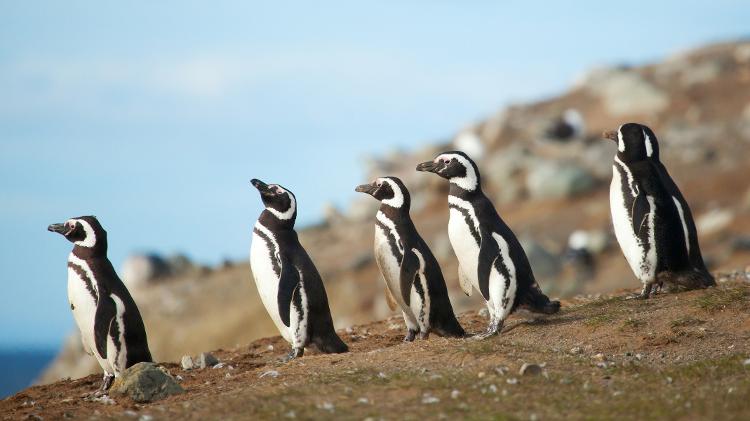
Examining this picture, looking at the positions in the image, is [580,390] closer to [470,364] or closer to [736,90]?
[470,364]

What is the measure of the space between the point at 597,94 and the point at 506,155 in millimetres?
9592

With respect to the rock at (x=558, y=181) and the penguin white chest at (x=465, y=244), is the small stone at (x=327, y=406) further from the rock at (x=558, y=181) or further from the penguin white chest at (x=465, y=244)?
the rock at (x=558, y=181)

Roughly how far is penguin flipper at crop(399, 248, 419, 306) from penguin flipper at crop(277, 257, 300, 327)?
109cm

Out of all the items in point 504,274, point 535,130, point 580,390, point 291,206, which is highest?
point 535,130

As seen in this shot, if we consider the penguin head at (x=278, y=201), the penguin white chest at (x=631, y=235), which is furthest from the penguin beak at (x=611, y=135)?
the penguin head at (x=278, y=201)

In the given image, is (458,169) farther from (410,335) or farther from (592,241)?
(592,241)

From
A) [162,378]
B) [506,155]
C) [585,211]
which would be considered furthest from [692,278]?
[506,155]

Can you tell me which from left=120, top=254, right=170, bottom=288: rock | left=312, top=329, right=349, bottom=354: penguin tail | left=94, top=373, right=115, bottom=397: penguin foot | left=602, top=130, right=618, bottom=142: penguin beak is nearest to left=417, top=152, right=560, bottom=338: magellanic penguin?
left=312, top=329, right=349, bottom=354: penguin tail

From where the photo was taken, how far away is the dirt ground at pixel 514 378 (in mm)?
6906

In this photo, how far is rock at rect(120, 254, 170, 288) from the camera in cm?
3450

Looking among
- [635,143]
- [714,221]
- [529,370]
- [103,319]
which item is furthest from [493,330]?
[714,221]

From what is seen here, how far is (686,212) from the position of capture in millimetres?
11172

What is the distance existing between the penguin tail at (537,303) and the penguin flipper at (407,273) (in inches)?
44.4

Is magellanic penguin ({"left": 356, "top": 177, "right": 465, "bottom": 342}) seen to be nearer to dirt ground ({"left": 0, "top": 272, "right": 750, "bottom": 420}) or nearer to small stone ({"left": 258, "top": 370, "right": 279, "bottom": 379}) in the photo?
dirt ground ({"left": 0, "top": 272, "right": 750, "bottom": 420})
